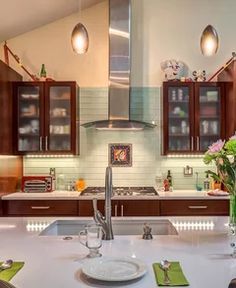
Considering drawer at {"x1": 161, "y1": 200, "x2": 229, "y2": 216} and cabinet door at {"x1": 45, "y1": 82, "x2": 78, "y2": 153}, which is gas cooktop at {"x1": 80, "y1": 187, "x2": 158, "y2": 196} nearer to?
drawer at {"x1": 161, "y1": 200, "x2": 229, "y2": 216}

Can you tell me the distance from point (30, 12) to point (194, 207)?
2.89m

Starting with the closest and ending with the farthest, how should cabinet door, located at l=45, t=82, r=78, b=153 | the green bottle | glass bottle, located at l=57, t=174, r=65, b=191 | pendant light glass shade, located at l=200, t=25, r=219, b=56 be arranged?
1. pendant light glass shade, located at l=200, t=25, r=219, b=56
2. cabinet door, located at l=45, t=82, r=78, b=153
3. the green bottle
4. glass bottle, located at l=57, t=174, r=65, b=191

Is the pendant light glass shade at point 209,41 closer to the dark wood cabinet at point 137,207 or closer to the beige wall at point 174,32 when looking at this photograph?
the beige wall at point 174,32

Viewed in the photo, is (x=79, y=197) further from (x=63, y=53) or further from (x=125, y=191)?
(x=63, y=53)

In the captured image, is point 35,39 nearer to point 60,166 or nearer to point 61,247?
point 60,166

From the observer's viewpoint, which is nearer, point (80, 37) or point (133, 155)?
point (80, 37)

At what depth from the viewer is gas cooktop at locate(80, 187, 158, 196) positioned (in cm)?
388

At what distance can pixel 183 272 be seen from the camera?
1345mm

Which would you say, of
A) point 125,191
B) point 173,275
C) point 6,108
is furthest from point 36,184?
point 173,275

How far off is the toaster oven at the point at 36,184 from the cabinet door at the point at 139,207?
0.98 metres

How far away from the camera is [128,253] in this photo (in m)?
1.62

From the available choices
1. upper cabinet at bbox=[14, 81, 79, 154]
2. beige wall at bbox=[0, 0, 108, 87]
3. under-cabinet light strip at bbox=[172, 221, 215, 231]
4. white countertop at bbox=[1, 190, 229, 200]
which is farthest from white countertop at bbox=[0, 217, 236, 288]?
beige wall at bbox=[0, 0, 108, 87]

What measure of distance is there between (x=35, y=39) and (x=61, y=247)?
11.4 ft

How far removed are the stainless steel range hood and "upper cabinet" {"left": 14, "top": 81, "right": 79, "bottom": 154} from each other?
0.30 m
